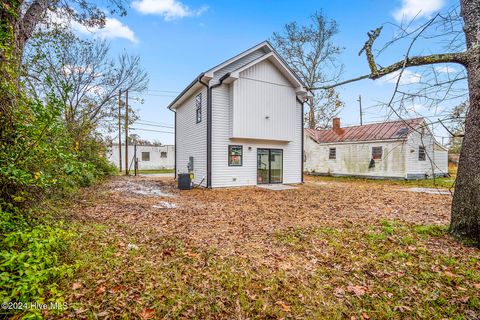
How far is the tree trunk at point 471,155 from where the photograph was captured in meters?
3.57

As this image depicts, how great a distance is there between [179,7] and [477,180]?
37.6 ft

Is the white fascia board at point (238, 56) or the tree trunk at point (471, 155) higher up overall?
the white fascia board at point (238, 56)

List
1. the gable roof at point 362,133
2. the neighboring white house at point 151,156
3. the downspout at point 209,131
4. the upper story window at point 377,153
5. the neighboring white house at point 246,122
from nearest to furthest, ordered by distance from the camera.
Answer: the downspout at point 209,131 → the neighboring white house at point 246,122 → the gable roof at point 362,133 → the upper story window at point 377,153 → the neighboring white house at point 151,156

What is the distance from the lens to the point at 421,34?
3049mm

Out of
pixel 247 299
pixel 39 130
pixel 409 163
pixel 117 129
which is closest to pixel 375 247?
pixel 247 299

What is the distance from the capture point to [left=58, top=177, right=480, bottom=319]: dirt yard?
2.40m

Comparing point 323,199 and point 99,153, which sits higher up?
point 99,153


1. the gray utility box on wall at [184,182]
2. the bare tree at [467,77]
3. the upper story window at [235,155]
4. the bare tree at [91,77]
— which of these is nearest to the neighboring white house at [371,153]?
the upper story window at [235,155]

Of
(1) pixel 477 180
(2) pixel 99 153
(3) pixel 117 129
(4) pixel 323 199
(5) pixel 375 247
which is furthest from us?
(3) pixel 117 129

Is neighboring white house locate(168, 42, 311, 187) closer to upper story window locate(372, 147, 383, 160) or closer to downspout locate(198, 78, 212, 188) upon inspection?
downspout locate(198, 78, 212, 188)

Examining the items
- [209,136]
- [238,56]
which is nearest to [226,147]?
[209,136]

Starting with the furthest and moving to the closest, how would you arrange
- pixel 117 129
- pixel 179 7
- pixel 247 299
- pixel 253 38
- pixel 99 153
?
pixel 117 129 < pixel 253 38 < pixel 99 153 < pixel 179 7 < pixel 247 299

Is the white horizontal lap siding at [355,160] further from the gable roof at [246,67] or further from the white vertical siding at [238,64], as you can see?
the white vertical siding at [238,64]

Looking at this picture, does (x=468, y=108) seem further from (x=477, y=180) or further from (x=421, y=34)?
(x=421, y=34)
